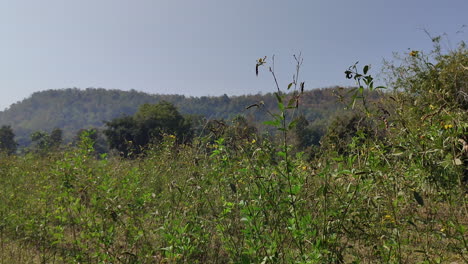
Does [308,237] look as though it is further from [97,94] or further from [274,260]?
[97,94]

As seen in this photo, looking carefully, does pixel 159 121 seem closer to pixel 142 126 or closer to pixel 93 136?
pixel 142 126

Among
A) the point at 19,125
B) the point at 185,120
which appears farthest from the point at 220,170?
the point at 19,125

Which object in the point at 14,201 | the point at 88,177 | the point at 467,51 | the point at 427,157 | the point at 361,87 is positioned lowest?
the point at 14,201

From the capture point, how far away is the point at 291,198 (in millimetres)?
1459

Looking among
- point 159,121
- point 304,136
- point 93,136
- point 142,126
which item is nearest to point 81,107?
point 93,136

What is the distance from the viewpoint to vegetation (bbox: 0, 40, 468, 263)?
1.48 metres

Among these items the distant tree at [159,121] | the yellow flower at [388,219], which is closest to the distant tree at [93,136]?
the yellow flower at [388,219]

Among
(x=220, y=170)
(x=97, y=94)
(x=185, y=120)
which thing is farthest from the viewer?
(x=97, y=94)

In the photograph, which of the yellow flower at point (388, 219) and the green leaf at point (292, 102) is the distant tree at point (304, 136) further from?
the green leaf at point (292, 102)

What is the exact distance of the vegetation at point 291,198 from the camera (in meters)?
1.48

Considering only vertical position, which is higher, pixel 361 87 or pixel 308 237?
pixel 361 87

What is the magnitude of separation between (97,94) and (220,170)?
189 meters

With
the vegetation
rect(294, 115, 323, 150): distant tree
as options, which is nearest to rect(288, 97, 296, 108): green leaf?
the vegetation

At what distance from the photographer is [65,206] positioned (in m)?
2.58
